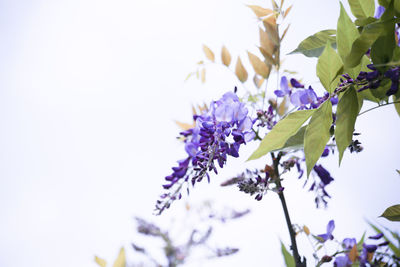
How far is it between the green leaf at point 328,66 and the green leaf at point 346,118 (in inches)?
0.9

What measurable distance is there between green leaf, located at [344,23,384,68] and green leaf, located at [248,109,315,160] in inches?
2.4

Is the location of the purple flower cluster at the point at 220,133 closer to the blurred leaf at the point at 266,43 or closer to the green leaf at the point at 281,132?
the green leaf at the point at 281,132

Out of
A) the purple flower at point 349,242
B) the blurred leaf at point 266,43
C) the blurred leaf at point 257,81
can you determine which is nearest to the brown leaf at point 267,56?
the blurred leaf at point 266,43

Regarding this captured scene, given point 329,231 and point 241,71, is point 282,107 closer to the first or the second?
point 241,71

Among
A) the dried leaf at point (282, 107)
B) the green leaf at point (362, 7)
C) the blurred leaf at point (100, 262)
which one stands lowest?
the blurred leaf at point (100, 262)

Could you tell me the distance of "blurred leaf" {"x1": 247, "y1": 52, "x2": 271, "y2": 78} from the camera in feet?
1.86

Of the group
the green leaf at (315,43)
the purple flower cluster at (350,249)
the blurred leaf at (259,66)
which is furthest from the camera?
the blurred leaf at (259,66)

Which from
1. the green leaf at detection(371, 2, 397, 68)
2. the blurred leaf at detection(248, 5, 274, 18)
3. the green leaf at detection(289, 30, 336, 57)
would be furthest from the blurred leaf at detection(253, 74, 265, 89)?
the green leaf at detection(371, 2, 397, 68)

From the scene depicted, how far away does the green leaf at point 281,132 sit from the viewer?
11.4 inches

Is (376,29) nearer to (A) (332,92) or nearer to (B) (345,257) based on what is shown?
(A) (332,92)

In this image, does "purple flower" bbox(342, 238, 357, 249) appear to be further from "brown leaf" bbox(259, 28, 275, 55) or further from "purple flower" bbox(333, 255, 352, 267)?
"brown leaf" bbox(259, 28, 275, 55)

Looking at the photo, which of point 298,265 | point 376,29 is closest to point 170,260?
point 298,265

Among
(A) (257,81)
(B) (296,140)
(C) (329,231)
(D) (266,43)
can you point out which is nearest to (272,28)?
(D) (266,43)

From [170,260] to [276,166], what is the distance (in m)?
0.24
